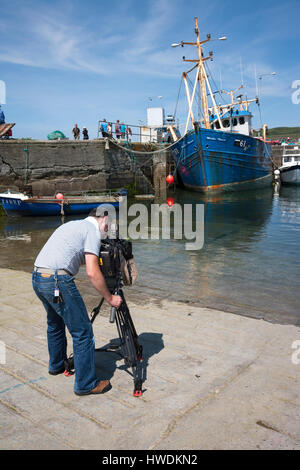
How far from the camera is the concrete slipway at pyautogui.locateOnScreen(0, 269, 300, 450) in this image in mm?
2826

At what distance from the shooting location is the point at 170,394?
346cm

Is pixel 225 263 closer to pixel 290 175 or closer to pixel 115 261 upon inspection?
pixel 115 261

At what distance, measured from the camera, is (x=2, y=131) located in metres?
25.1

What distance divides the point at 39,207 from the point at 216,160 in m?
16.3

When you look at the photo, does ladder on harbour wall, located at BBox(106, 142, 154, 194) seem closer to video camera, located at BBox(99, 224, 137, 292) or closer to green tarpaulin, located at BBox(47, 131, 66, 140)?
green tarpaulin, located at BBox(47, 131, 66, 140)

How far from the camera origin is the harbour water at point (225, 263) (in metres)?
7.03

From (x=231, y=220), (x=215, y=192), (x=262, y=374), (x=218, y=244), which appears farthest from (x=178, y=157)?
(x=262, y=374)

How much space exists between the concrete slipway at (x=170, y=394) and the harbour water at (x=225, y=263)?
5.07 feet

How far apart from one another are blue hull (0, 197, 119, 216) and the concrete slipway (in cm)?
1637

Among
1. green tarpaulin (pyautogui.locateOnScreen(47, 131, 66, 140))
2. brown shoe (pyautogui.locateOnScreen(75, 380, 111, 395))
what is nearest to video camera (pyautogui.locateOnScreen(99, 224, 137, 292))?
brown shoe (pyautogui.locateOnScreen(75, 380, 111, 395))

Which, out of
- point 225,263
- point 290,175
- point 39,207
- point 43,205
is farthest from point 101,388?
point 290,175

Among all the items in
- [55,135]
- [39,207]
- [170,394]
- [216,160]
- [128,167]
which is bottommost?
[170,394]

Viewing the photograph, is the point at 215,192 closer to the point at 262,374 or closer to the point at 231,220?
the point at 231,220
